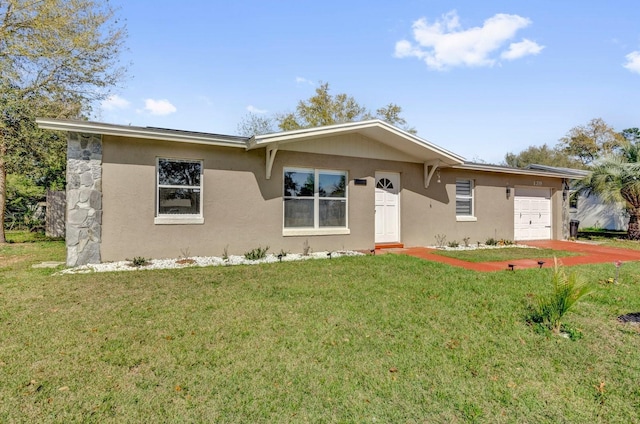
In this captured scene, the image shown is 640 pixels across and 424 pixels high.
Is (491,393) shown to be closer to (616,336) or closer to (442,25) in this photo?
(616,336)

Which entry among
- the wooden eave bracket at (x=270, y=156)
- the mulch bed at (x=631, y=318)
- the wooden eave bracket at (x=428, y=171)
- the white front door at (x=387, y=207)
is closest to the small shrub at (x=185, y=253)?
the wooden eave bracket at (x=270, y=156)

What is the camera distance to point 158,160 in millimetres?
7746

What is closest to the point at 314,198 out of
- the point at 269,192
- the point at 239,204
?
the point at 269,192

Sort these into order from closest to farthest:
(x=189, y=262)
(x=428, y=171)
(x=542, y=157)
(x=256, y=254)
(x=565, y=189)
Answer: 1. (x=189, y=262)
2. (x=256, y=254)
3. (x=428, y=171)
4. (x=565, y=189)
5. (x=542, y=157)

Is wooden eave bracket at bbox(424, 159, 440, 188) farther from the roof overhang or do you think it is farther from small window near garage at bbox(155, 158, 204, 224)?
small window near garage at bbox(155, 158, 204, 224)

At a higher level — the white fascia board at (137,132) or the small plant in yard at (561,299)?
the white fascia board at (137,132)

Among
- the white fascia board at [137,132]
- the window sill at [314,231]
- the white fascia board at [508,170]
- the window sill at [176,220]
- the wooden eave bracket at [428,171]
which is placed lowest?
the window sill at [314,231]

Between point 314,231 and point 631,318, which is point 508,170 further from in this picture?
point 631,318

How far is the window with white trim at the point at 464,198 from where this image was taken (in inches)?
463

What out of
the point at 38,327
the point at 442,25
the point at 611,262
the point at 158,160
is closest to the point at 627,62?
the point at 442,25

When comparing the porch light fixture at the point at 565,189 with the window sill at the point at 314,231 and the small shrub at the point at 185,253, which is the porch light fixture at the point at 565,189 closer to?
the window sill at the point at 314,231

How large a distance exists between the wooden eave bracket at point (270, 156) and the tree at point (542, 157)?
105 ft

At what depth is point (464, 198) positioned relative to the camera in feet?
39.0

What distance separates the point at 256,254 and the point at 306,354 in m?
5.22
